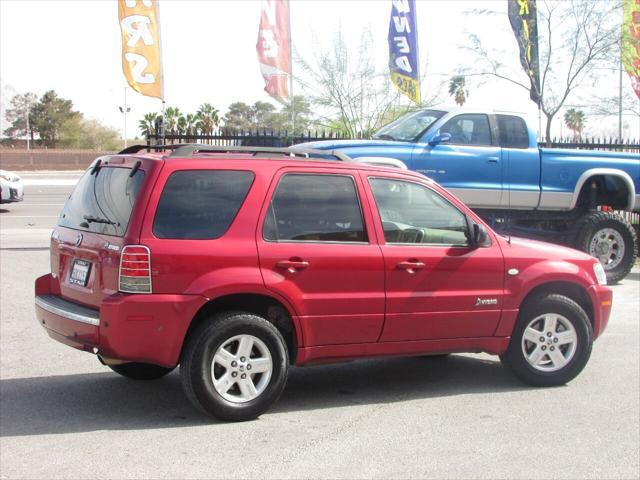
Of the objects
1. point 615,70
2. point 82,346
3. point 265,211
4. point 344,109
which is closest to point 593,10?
point 615,70

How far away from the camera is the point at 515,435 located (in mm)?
5602

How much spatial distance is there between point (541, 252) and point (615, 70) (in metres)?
12.9

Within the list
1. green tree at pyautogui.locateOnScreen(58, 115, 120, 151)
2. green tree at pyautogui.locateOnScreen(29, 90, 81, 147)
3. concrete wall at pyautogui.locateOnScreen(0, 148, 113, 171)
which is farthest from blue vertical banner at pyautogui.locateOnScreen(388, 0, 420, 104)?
green tree at pyautogui.locateOnScreen(29, 90, 81, 147)

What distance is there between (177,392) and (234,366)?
41.4 inches

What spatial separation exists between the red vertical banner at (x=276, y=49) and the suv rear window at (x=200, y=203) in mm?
15622

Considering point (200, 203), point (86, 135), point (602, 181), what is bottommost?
point (602, 181)

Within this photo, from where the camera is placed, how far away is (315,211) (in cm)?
611

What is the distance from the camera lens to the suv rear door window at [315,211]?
19.5 ft

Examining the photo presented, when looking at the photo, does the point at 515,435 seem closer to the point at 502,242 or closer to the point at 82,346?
the point at 502,242

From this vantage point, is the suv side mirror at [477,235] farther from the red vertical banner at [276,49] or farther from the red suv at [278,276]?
the red vertical banner at [276,49]

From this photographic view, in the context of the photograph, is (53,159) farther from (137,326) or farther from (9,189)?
(137,326)

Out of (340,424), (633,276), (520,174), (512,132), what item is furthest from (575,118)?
(340,424)

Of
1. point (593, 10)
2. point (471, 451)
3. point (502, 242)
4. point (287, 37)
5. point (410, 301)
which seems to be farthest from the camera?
point (287, 37)

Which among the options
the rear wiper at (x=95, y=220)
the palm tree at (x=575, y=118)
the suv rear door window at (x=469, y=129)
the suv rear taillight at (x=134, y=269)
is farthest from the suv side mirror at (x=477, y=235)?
the palm tree at (x=575, y=118)
